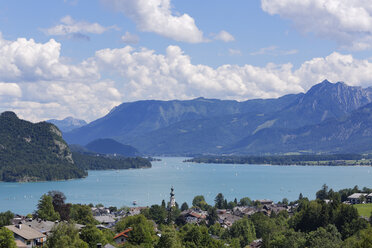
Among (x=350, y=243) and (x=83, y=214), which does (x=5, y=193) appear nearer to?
(x=83, y=214)

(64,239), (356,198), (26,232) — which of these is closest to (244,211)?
(356,198)

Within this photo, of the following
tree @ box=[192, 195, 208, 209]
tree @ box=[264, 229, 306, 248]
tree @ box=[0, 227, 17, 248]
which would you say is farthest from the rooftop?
tree @ box=[192, 195, 208, 209]

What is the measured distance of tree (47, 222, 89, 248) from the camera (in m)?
39.7

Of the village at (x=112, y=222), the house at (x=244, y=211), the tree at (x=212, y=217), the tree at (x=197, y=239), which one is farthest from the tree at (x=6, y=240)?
the house at (x=244, y=211)

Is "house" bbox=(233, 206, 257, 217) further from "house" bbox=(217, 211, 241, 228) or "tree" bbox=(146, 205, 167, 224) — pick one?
"tree" bbox=(146, 205, 167, 224)

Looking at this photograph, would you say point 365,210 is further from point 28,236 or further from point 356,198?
point 28,236

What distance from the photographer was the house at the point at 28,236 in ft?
159

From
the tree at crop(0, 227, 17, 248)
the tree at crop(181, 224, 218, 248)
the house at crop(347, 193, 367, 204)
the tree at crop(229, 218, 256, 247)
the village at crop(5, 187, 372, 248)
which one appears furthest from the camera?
the house at crop(347, 193, 367, 204)

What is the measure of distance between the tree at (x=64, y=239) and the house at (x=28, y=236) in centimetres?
631

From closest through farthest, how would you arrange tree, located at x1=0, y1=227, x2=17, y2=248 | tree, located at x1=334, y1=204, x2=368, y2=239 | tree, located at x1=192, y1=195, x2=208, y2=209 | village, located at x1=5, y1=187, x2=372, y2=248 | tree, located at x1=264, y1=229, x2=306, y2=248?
tree, located at x1=0, y1=227, x2=17, y2=248 → tree, located at x1=264, y1=229, x2=306, y2=248 → village, located at x1=5, y1=187, x2=372, y2=248 → tree, located at x1=334, y1=204, x2=368, y2=239 → tree, located at x1=192, y1=195, x2=208, y2=209

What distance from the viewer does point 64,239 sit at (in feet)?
131

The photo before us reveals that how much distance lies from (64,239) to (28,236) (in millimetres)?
10717

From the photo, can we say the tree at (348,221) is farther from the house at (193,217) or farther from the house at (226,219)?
the house at (193,217)

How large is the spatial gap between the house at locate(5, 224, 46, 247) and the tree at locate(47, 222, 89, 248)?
6306 mm
